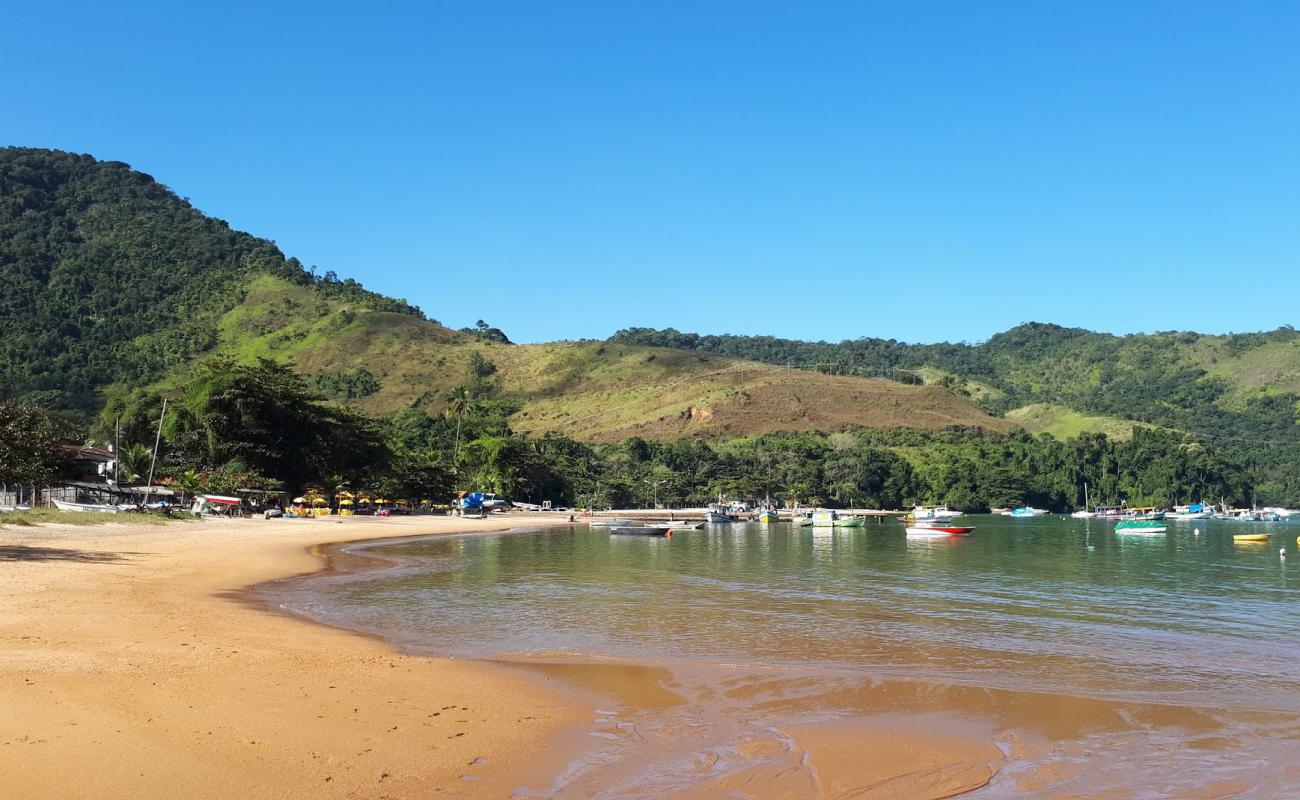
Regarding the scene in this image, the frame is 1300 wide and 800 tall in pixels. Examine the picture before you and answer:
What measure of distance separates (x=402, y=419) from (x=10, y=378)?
7592cm

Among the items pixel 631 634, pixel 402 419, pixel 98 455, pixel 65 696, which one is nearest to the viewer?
pixel 65 696

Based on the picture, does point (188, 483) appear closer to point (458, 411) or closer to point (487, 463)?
point (487, 463)

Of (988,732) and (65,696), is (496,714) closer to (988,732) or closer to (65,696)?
(65,696)

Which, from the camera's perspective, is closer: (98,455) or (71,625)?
(71,625)

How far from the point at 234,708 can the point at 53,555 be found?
22537 mm

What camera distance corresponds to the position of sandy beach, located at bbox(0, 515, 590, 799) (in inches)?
373

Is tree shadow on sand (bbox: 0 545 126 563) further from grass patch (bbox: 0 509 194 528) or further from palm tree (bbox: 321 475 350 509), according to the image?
palm tree (bbox: 321 475 350 509)

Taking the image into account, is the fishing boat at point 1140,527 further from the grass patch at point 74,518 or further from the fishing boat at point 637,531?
the grass patch at point 74,518

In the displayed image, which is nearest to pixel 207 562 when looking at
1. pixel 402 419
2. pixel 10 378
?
pixel 402 419

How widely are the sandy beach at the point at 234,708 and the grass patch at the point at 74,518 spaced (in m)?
24.0

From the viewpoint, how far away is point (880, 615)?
2619cm

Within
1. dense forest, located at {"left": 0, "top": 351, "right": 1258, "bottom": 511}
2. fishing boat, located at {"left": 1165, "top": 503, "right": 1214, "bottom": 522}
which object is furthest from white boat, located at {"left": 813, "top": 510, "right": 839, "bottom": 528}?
fishing boat, located at {"left": 1165, "top": 503, "right": 1214, "bottom": 522}

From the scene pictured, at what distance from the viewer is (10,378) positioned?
178 metres

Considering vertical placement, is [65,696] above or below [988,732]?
above
